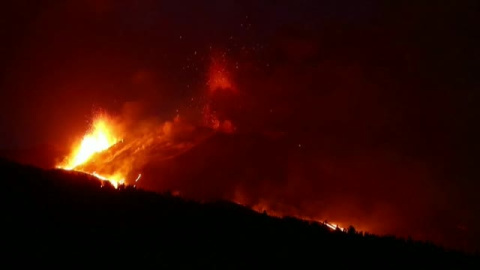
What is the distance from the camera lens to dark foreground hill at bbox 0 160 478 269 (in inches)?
426

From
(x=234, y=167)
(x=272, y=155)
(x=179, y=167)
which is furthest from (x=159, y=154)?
(x=272, y=155)

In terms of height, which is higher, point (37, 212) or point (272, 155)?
point (272, 155)

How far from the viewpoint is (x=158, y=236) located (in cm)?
1228

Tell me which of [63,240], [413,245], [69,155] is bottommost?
[63,240]

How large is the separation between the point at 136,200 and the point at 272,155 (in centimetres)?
4003

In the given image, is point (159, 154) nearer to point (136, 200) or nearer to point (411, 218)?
point (411, 218)

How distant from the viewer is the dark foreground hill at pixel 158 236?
35.5ft

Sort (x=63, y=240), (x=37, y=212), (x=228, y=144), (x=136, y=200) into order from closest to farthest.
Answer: (x=63, y=240), (x=37, y=212), (x=136, y=200), (x=228, y=144)

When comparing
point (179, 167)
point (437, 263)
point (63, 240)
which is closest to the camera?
point (63, 240)

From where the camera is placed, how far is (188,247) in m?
11.7

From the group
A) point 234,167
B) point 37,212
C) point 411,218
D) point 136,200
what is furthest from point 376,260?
point 234,167

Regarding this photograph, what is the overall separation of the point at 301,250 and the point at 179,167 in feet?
114

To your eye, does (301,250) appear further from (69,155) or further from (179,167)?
(69,155)

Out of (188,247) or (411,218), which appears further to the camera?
(411,218)
